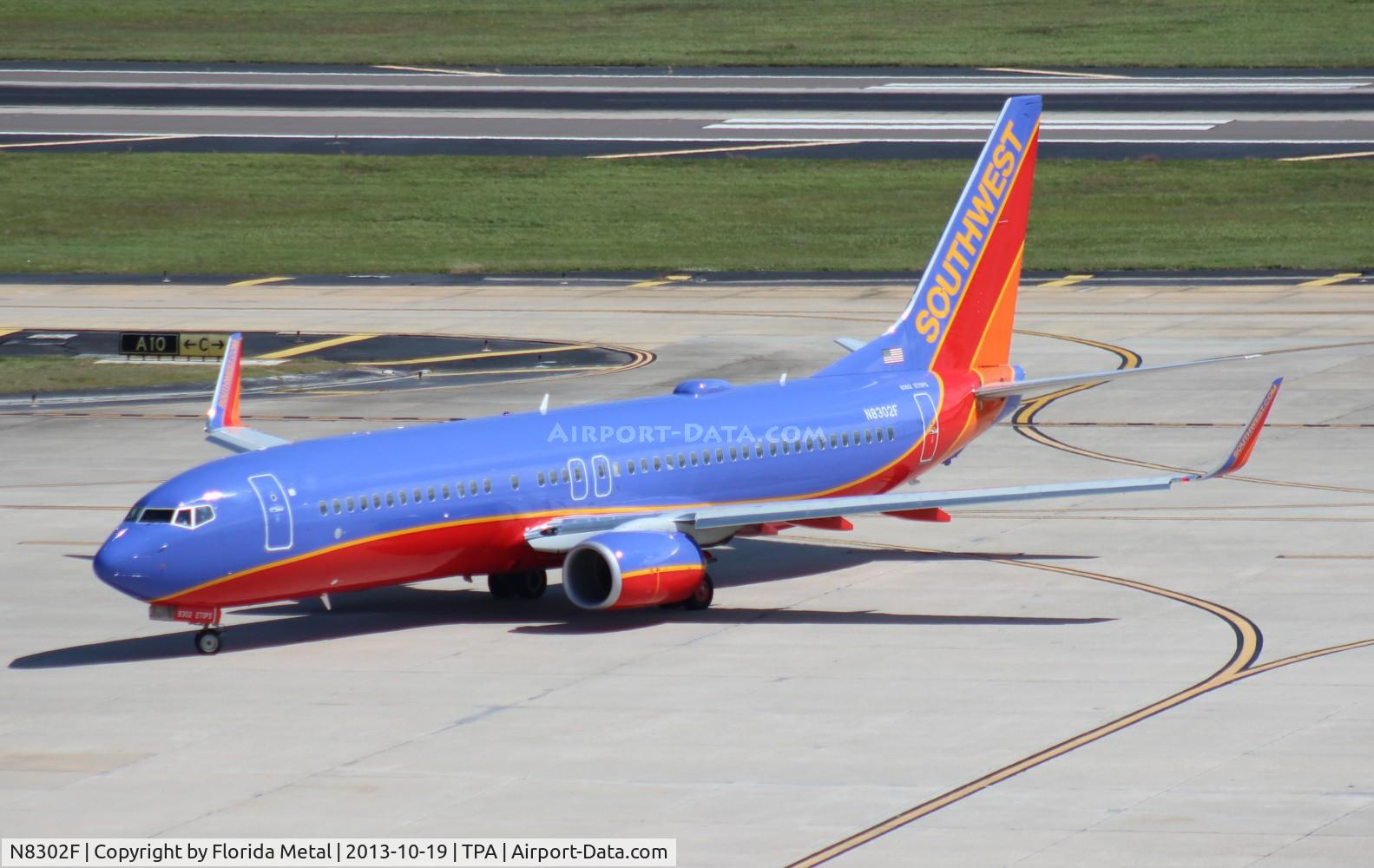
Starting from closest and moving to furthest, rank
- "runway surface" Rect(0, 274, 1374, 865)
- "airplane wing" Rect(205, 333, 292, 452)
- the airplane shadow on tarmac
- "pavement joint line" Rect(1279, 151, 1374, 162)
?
"runway surface" Rect(0, 274, 1374, 865) → the airplane shadow on tarmac → "airplane wing" Rect(205, 333, 292, 452) → "pavement joint line" Rect(1279, 151, 1374, 162)

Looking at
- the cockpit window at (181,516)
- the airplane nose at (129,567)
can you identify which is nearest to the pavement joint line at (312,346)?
the cockpit window at (181,516)

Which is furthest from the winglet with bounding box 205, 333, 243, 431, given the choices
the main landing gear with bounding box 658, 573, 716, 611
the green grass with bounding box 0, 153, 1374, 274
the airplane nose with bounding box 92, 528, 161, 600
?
the green grass with bounding box 0, 153, 1374, 274

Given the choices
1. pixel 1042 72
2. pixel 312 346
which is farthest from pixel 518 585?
pixel 1042 72

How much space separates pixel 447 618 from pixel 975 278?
14.3 metres

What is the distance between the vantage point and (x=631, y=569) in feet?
125

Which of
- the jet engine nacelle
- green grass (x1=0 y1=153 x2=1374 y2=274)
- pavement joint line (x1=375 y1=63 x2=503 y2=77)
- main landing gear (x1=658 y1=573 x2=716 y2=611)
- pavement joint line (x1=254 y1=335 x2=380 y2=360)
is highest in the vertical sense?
pavement joint line (x1=375 y1=63 x2=503 y2=77)

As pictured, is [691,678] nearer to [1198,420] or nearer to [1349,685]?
[1349,685]

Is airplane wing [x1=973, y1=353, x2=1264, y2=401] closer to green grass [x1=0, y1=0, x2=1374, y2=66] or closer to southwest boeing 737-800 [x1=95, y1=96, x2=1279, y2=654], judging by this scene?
southwest boeing 737-800 [x1=95, y1=96, x2=1279, y2=654]

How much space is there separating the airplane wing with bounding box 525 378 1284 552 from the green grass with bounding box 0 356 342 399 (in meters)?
32.1

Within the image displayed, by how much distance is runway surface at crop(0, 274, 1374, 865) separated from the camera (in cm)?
2773

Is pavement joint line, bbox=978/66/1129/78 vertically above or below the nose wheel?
above

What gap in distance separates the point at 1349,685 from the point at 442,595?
17.5m

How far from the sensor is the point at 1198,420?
59.2m

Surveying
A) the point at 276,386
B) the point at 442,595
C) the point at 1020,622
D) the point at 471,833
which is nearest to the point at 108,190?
the point at 276,386
